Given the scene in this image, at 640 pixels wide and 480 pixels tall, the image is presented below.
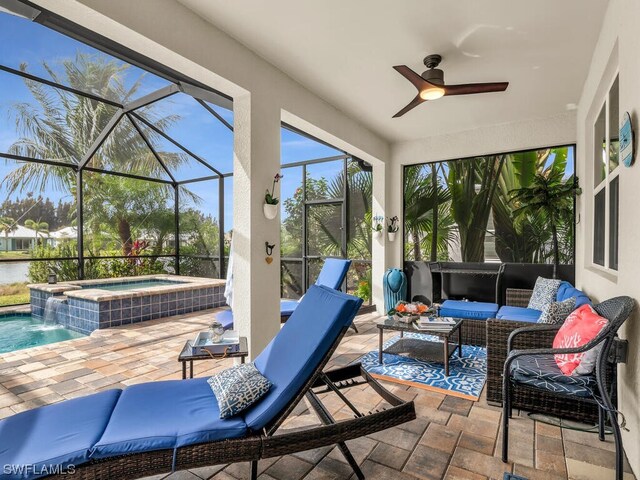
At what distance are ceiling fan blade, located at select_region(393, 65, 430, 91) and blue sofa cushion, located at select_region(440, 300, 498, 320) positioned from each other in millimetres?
2640

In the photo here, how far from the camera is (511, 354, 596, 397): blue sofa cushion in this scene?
6.51 ft

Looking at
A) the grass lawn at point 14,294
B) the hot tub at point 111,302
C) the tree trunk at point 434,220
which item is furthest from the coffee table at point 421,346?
the grass lawn at point 14,294

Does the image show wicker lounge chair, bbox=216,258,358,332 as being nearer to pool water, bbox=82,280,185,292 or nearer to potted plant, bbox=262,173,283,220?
potted plant, bbox=262,173,283,220

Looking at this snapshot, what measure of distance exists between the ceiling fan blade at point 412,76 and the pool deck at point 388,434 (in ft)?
8.88

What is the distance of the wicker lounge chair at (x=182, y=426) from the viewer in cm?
136

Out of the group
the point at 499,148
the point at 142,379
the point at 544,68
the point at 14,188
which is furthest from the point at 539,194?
the point at 14,188

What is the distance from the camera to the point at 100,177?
793 centimetres

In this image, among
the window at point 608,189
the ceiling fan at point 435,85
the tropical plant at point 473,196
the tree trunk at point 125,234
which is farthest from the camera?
the tree trunk at point 125,234

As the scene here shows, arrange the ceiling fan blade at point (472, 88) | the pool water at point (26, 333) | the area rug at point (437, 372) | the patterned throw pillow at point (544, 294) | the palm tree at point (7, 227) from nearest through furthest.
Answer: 1. the area rug at point (437, 372)
2. the ceiling fan blade at point (472, 88)
3. the patterned throw pillow at point (544, 294)
4. the pool water at point (26, 333)
5. the palm tree at point (7, 227)

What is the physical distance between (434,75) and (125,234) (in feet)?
25.4

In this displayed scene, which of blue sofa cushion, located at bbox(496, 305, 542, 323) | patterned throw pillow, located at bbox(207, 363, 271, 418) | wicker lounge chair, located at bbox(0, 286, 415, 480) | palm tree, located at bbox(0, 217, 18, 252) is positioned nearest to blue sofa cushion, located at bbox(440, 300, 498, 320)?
blue sofa cushion, located at bbox(496, 305, 542, 323)

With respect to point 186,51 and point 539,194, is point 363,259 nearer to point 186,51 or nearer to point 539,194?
point 539,194

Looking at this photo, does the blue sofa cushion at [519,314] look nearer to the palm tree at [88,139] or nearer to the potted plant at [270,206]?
the potted plant at [270,206]

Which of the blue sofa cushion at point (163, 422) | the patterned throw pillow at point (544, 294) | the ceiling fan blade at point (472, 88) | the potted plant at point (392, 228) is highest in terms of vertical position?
the ceiling fan blade at point (472, 88)
